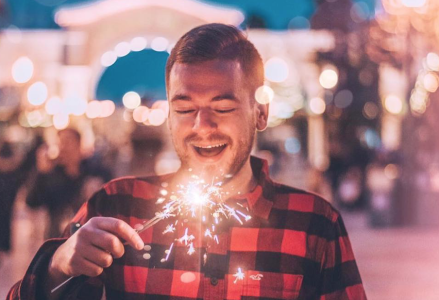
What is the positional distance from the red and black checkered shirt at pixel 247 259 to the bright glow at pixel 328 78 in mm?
22144

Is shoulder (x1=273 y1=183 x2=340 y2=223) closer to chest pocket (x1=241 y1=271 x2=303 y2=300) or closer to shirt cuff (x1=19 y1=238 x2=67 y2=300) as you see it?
chest pocket (x1=241 y1=271 x2=303 y2=300)

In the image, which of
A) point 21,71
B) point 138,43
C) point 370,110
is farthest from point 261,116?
point 138,43

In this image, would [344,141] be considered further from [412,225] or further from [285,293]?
[285,293]

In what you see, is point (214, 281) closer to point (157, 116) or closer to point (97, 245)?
point (97, 245)

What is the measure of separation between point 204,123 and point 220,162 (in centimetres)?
14

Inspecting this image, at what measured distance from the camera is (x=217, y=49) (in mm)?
2232

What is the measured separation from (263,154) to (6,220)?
15.0 meters

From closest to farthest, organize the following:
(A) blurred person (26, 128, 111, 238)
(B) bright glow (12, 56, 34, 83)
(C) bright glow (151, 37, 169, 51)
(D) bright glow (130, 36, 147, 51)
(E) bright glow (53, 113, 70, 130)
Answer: (A) blurred person (26, 128, 111, 238)
(B) bright glow (12, 56, 34, 83)
(E) bright glow (53, 113, 70, 130)
(C) bright glow (151, 37, 169, 51)
(D) bright glow (130, 36, 147, 51)

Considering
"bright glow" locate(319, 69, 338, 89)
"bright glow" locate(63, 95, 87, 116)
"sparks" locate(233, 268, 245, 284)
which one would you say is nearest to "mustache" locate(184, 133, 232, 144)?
"sparks" locate(233, 268, 245, 284)

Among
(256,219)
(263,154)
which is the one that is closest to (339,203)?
(263,154)

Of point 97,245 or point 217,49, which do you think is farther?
point 217,49

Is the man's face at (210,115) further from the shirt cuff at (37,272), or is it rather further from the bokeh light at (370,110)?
the bokeh light at (370,110)

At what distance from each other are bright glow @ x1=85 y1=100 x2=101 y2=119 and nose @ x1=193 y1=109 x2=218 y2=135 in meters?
43.1

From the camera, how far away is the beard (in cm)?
221
